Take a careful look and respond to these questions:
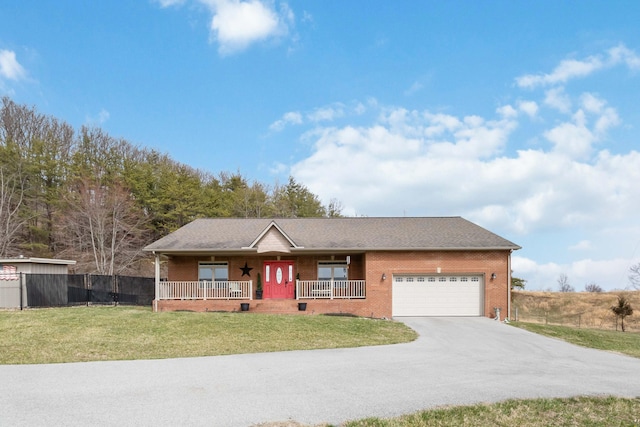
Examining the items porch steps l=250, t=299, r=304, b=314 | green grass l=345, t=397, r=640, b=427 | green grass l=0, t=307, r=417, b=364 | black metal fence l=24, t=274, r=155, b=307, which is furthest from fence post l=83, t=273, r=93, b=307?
green grass l=345, t=397, r=640, b=427

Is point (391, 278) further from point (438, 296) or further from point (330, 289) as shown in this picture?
point (330, 289)

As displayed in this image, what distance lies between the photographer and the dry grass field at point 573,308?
1176 inches

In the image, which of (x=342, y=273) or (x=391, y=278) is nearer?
(x=391, y=278)

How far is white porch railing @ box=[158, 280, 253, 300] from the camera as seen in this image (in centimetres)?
2141

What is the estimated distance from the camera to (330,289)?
21.2m

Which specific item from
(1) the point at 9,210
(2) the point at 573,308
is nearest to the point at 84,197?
(1) the point at 9,210

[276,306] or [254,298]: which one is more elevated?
[254,298]

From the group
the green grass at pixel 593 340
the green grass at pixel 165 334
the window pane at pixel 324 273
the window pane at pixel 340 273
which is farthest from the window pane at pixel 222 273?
the green grass at pixel 593 340

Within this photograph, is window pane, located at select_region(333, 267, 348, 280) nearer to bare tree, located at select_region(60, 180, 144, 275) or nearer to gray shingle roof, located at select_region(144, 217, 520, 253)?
gray shingle roof, located at select_region(144, 217, 520, 253)

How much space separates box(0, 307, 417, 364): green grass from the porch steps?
285 centimetres

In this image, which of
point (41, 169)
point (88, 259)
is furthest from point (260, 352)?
point (41, 169)

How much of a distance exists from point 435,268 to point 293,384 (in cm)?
1409

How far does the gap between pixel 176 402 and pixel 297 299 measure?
14.0 metres

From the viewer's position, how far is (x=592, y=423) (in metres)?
6.18
